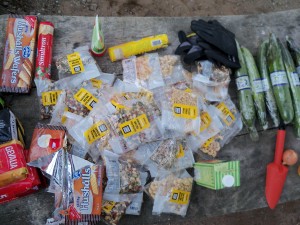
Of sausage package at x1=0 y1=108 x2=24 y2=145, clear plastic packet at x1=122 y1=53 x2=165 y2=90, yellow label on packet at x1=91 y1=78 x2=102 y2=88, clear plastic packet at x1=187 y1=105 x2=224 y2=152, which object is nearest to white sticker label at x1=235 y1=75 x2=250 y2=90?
clear plastic packet at x1=187 y1=105 x2=224 y2=152

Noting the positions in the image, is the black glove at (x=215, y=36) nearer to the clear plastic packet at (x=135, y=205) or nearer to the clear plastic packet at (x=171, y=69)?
the clear plastic packet at (x=171, y=69)

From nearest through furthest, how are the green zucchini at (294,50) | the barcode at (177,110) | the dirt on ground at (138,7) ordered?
the barcode at (177,110)
the green zucchini at (294,50)
the dirt on ground at (138,7)

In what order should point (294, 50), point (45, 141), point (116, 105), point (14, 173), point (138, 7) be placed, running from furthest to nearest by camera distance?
point (138, 7) → point (294, 50) → point (116, 105) → point (45, 141) → point (14, 173)

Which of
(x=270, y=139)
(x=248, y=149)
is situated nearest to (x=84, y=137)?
(x=248, y=149)

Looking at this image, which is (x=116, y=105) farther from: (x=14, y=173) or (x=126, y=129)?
(x=14, y=173)

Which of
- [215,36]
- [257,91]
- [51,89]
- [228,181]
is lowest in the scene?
[228,181]

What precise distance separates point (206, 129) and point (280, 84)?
55 cm

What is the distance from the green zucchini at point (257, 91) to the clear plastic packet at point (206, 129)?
263mm

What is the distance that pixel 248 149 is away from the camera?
7.07 feet

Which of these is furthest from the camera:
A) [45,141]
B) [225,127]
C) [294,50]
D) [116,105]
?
[294,50]

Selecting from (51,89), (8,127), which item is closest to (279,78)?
(51,89)

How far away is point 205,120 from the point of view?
6.75ft

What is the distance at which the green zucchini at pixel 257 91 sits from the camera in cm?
211

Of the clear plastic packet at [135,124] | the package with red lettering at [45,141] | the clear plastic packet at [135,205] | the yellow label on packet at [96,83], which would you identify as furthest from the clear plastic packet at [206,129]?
the package with red lettering at [45,141]
